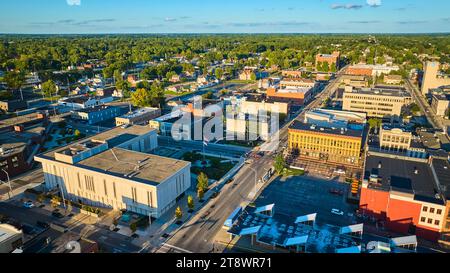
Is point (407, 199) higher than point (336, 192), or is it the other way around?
point (407, 199)

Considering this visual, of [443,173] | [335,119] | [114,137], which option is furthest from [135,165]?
[335,119]

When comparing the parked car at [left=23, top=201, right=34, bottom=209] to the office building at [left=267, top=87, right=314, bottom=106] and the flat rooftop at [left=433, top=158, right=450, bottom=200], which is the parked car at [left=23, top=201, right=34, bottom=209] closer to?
the flat rooftop at [left=433, top=158, right=450, bottom=200]

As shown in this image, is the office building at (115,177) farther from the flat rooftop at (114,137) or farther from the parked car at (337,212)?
the parked car at (337,212)

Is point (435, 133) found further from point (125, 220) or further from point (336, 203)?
point (125, 220)

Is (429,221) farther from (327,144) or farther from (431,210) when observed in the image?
(327,144)

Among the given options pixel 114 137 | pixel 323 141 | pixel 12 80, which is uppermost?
pixel 12 80
